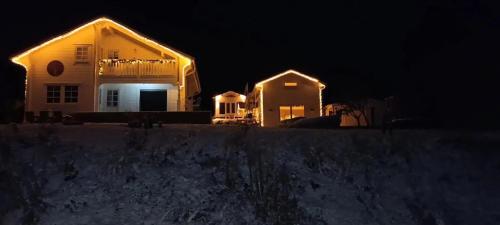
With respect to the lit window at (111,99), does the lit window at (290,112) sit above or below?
below

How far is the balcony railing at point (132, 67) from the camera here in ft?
85.6

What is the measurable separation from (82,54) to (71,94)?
95.2 inches

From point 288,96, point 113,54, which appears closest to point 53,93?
point 113,54

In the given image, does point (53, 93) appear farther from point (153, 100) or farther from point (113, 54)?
point (153, 100)

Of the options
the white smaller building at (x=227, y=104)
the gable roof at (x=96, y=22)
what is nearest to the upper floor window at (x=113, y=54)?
the gable roof at (x=96, y=22)

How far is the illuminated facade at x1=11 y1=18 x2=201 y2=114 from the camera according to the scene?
84.9ft

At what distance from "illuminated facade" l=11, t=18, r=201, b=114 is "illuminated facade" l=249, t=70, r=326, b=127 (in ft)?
Answer: 28.4

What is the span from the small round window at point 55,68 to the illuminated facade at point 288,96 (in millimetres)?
14229

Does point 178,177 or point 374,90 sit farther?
point 374,90

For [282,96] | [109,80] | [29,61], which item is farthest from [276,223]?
[282,96]

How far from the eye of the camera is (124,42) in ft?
88.7

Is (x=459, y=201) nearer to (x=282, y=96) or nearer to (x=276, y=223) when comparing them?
(x=276, y=223)

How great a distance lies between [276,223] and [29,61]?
22.0 metres

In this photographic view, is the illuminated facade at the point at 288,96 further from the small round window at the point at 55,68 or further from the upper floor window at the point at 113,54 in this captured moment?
the small round window at the point at 55,68
